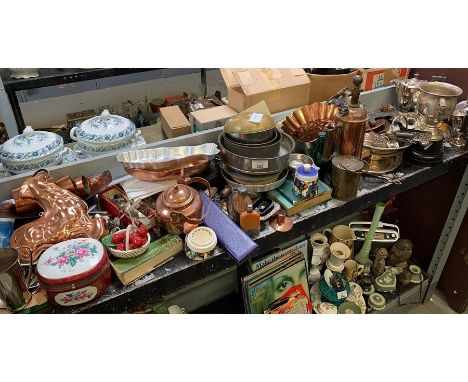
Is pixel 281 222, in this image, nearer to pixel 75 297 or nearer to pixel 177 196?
pixel 177 196

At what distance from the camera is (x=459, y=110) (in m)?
1.61

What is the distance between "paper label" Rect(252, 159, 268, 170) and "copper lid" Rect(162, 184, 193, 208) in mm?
220

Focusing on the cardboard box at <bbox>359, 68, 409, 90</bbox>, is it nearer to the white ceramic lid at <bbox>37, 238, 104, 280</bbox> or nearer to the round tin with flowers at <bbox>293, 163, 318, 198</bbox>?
the round tin with flowers at <bbox>293, 163, 318, 198</bbox>

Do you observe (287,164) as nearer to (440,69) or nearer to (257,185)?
(257,185)

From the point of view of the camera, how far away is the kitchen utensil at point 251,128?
1.26 meters

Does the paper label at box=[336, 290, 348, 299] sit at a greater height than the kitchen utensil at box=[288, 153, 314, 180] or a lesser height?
lesser

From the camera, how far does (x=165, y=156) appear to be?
131cm

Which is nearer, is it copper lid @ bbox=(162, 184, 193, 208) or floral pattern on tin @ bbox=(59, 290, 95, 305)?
floral pattern on tin @ bbox=(59, 290, 95, 305)

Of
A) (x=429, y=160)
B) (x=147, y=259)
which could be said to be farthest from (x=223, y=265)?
(x=429, y=160)

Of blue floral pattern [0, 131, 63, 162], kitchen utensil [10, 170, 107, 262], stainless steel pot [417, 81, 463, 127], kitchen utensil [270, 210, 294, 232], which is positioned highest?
stainless steel pot [417, 81, 463, 127]

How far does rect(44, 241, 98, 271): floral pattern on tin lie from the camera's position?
3.03ft

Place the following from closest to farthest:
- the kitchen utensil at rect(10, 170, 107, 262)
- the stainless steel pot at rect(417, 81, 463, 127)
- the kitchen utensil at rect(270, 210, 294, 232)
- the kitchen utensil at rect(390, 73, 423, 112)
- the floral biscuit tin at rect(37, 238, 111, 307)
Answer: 1. the floral biscuit tin at rect(37, 238, 111, 307)
2. the kitchen utensil at rect(10, 170, 107, 262)
3. the kitchen utensil at rect(270, 210, 294, 232)
4. the stainless steel pot at rect(417, 81, 463, 127)
5. the kitchen utensil at rect(390, 73, 423, 112)

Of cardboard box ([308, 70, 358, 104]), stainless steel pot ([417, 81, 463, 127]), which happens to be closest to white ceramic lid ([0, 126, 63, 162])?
cardboard box ([308, 70, 358, 104])

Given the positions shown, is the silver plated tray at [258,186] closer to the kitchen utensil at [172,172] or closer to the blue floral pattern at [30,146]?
the kitchen utensil at [172,172]
